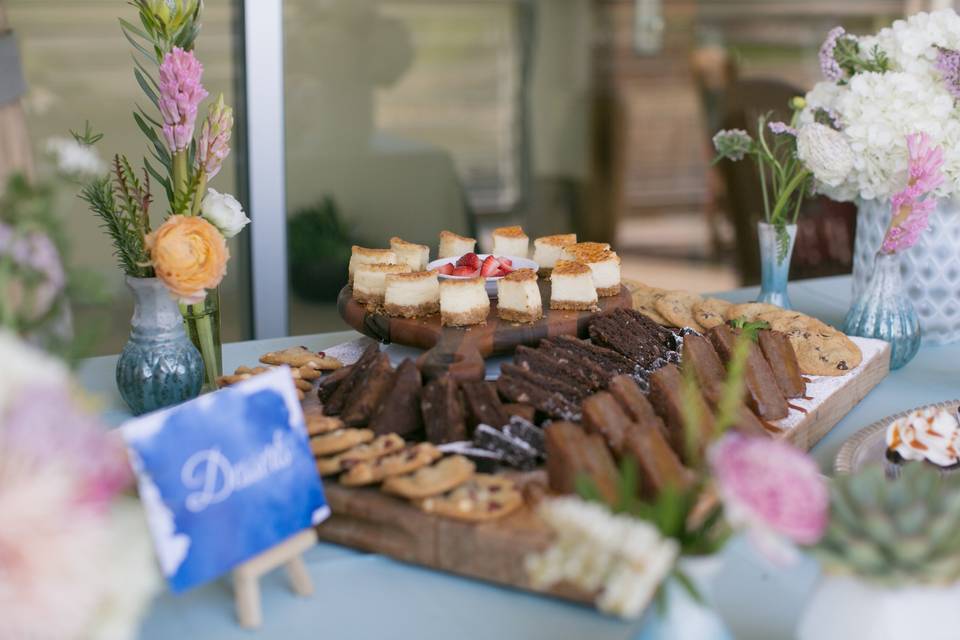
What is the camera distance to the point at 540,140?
4273 mm

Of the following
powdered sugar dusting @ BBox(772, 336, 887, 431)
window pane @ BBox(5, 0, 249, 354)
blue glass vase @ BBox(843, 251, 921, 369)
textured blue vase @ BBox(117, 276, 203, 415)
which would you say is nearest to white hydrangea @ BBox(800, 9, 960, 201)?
blue glass vase @ BBox(843, 251, 921, 369)

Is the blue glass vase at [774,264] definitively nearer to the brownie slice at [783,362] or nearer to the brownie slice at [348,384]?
the brownie slice at [783,362]

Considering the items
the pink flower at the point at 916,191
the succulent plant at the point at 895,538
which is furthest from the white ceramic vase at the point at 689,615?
the pink flower at the point at 916,191

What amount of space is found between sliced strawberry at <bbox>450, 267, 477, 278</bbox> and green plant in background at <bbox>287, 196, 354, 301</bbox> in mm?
1711

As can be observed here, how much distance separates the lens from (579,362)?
1.42m

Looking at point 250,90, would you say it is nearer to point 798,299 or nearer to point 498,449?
point 798,299

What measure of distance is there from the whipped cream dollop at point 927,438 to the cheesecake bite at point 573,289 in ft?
1.78

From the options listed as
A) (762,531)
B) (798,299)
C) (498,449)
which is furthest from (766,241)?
(762,531)

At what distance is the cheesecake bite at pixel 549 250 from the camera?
6.01 feet

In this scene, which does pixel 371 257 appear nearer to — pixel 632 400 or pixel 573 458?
pixel 632 400

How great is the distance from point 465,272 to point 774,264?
644 millimetres

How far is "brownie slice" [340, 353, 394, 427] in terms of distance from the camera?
1284 mm

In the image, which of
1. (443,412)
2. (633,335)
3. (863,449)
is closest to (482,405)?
(443,412)

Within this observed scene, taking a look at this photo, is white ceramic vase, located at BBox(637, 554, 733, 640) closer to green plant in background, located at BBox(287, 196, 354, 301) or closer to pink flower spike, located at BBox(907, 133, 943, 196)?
pink flower spike, located at BBox(907, 133, 943, 196)
